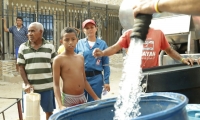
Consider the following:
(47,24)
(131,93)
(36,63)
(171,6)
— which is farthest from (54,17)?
(171,6)

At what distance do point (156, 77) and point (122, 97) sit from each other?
0.65m

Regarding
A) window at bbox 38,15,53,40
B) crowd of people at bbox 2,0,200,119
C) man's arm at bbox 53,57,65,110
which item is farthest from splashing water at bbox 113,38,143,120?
window at bbox 38,15,53,40

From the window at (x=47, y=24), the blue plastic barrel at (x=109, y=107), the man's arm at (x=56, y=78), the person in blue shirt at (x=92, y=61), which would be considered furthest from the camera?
the window at (x=47, y=24)

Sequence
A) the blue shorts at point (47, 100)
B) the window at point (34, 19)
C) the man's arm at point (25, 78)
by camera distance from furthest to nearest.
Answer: the window at point (34, 19)
the blue shorts at point (47, 100)
the man's arm at point (25, 78)

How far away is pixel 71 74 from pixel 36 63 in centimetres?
60

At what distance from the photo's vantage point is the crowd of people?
2994 mm

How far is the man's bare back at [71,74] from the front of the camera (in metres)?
2.97

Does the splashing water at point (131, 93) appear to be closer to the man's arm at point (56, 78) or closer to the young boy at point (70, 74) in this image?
the man's arm at point (56, 78)

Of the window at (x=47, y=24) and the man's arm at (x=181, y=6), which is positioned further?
the window at (x=47, y=24)

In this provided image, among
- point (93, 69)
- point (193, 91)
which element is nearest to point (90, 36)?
point (93, 69)

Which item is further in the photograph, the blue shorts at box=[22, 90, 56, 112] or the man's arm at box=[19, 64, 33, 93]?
the blue shorts at box=[22, 90, 56, 112]

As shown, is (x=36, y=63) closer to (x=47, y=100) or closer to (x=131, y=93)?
(x=47, y=100)

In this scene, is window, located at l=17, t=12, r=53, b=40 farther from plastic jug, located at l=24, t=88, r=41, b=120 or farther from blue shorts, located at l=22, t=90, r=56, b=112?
plastic jug, located at l=24, t=88, r=41, b=120

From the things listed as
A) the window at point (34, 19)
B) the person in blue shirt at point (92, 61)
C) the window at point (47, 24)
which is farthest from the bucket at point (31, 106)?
the window at point (47, 24)
